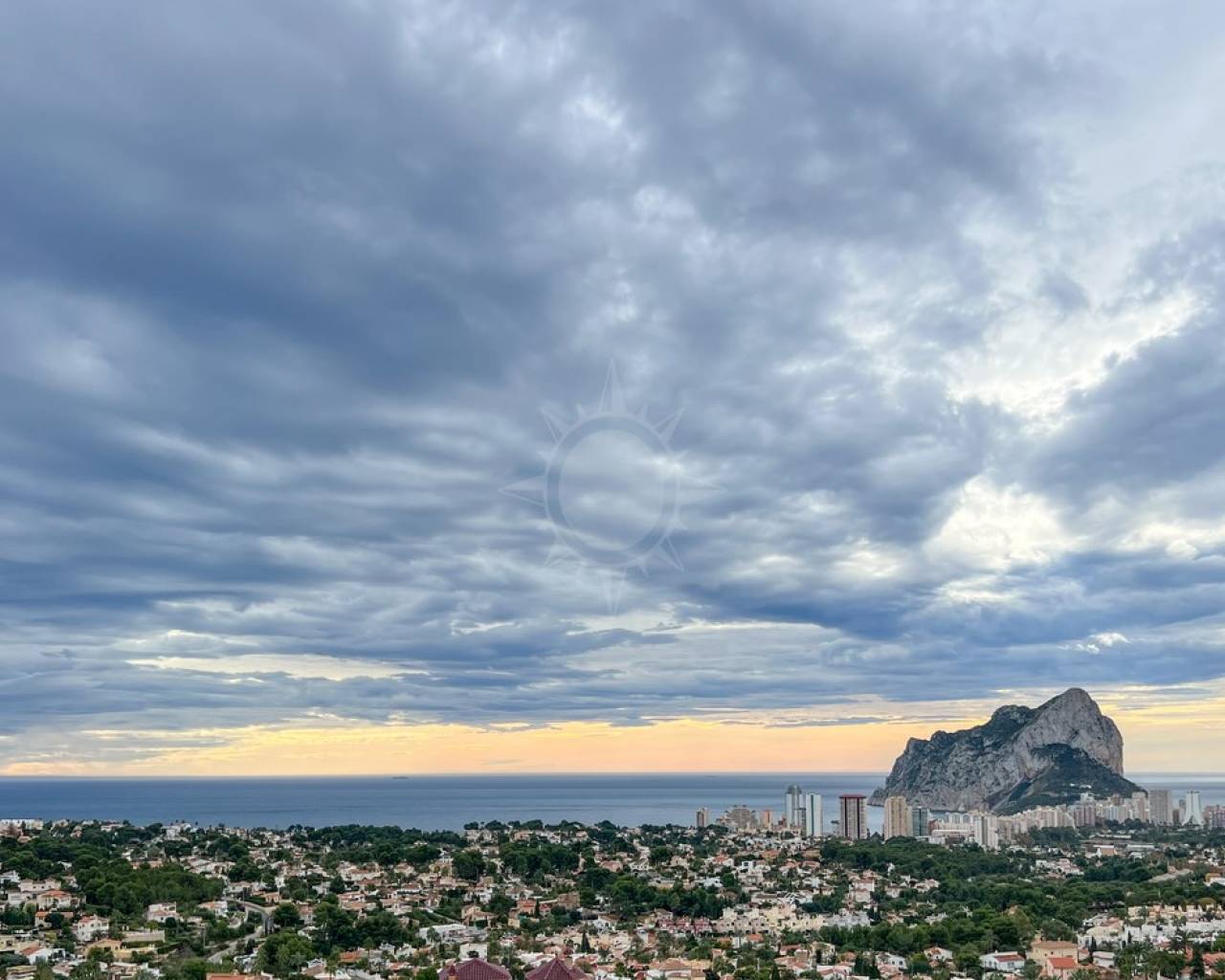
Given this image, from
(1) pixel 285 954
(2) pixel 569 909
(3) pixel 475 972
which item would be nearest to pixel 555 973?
(3) pixel 475 972

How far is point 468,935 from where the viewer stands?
2517cm

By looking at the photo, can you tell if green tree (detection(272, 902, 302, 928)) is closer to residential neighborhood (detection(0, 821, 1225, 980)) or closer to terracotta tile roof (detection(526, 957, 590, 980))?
residential neighborhood (detection(0, 821, 1225, 980))

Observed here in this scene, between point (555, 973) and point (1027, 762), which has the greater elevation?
point (1027, 762)

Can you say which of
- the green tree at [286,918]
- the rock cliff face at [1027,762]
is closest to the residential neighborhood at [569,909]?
the green tree at [286,918]

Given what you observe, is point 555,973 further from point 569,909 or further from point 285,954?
point 569,909

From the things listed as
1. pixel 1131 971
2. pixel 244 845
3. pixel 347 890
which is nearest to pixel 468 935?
pixel 347 890

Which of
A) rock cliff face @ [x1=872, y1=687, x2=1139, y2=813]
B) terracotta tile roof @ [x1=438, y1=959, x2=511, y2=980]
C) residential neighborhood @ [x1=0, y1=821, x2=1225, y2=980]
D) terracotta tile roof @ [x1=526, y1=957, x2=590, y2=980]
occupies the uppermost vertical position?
rock cliff face @ [x1=872, y1=687, x2=1139, y2=813]

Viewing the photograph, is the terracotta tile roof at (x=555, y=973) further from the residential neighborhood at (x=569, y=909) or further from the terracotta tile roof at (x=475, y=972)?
the terracotta tile roof at (x=475, y=972)

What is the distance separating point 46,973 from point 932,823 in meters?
53.0

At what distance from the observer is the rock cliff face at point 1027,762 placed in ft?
278

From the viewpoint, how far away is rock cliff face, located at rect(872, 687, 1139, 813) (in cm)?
8488

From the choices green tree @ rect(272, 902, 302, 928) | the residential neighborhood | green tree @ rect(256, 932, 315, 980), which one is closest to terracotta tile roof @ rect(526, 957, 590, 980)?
the residential neighborhood

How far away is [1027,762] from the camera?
88.7 meters

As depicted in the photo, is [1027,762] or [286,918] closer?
[286,918]
